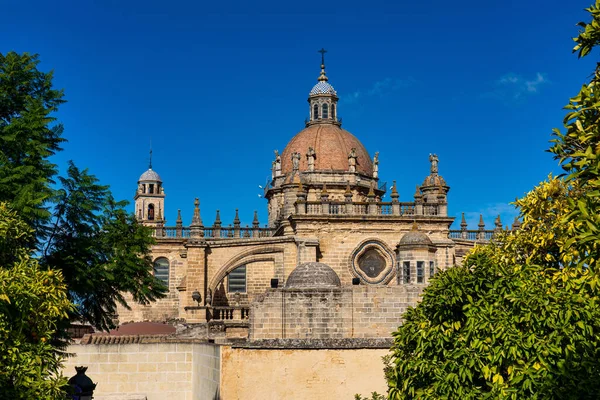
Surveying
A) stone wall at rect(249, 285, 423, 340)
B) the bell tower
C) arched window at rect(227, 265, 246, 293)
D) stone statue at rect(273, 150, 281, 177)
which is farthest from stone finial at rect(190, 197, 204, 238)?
the bell tower

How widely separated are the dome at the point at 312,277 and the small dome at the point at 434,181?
43.9 ft

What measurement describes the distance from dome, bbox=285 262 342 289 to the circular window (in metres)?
9.93

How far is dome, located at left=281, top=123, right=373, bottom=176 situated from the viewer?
4691 centimetres

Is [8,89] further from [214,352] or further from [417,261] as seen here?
[417,261]

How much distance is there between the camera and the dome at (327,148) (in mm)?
46906

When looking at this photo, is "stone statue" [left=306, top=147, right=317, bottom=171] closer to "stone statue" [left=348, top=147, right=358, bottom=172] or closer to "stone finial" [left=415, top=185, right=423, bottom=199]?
"stone statue" [left=348, top=147, right=358, bottom=172]

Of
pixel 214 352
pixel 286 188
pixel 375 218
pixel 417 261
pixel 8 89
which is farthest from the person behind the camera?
pixel 286 188

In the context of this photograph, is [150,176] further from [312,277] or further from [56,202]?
[56,202]

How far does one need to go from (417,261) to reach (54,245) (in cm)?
1571

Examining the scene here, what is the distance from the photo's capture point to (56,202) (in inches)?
684

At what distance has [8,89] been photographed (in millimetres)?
17344

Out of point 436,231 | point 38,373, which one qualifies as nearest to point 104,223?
point 38,373

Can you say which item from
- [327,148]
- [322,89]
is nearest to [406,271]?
[327,148]

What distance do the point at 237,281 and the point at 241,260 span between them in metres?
3.24
